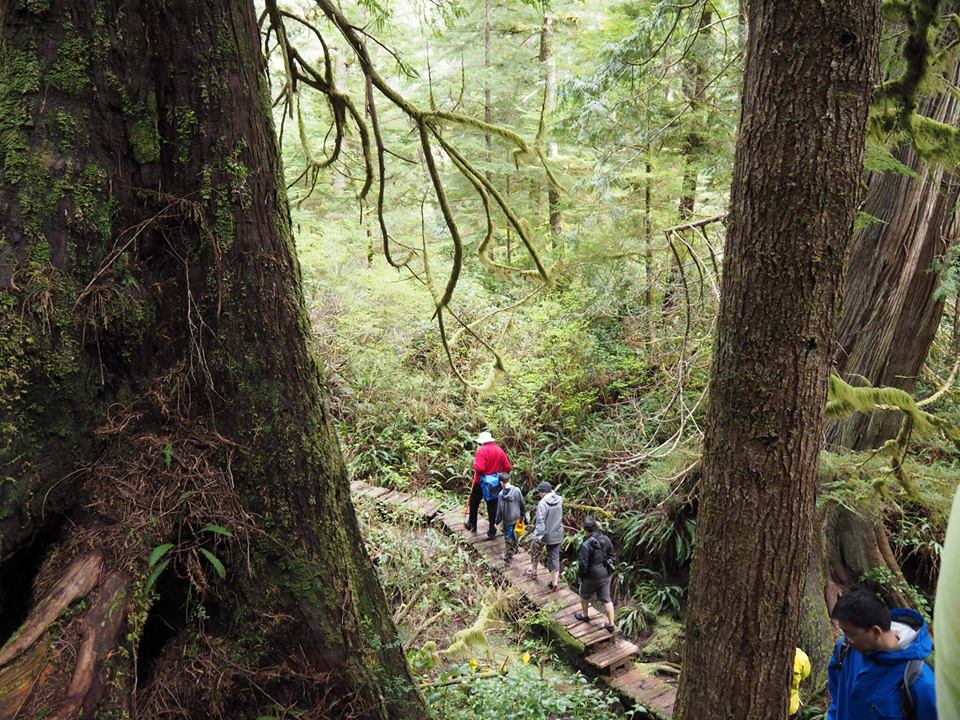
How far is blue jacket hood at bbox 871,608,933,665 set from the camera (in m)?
2.78

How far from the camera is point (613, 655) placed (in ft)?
23.6

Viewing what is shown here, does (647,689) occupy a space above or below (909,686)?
below

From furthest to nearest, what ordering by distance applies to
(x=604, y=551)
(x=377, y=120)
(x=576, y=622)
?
1. (x=576, y=622)
2. (x=604, y=551)
3. (x=377, y=120)

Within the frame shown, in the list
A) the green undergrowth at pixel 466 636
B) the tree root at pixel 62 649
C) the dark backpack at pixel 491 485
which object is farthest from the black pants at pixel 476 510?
the tree root at pixel 62 649

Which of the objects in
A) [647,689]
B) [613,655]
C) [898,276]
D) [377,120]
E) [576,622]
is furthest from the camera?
[576,622]

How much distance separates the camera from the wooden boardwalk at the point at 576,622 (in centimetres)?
679

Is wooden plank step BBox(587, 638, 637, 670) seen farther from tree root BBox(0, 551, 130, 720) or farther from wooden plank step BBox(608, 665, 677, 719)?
tree root BBox(0, 551, 130, 720)

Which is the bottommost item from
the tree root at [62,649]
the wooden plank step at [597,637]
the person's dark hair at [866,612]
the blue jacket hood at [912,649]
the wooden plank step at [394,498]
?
the wooden plank step at [597,637]

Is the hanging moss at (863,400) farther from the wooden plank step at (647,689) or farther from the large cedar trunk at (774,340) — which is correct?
the wooden plank step at (647,689)

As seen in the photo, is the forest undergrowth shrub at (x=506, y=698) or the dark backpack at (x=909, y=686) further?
the forest undergrowth shrub at (x=506, y=698)

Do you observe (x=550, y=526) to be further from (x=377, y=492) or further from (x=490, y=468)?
(x=377, y=492)

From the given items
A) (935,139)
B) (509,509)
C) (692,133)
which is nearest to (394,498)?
(509,509)

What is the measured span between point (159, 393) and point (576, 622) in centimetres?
A: 682

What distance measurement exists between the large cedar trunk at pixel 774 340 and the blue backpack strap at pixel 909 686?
84cm
